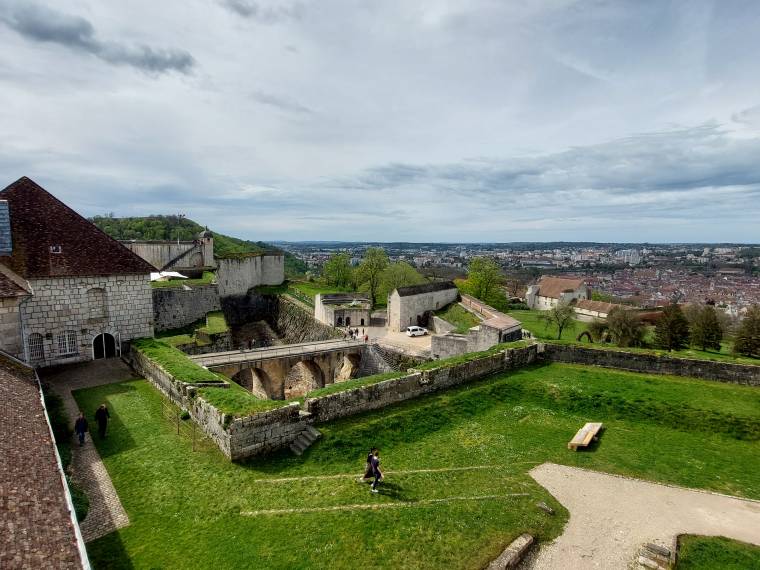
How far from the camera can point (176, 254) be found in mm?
45875

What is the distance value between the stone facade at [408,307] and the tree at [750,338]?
72.7ft

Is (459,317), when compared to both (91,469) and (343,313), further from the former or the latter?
(91,469)

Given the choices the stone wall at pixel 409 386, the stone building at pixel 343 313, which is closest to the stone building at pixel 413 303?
the stone building at pixel 343 313

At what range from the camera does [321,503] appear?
10.2 metres

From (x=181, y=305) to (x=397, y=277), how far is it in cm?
3234

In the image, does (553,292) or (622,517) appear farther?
(553,292)

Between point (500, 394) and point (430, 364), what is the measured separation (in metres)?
3.18

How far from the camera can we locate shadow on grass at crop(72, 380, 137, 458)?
1224 centimetres

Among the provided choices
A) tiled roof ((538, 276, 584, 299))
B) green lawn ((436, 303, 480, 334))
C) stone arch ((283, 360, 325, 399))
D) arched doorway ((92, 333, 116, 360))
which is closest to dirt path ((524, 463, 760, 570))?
stone arch ((283, 360, 325, 399))

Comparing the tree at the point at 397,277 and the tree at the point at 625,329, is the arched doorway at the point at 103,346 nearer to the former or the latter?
the tree at the point at 625,329

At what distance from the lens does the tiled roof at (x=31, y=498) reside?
564cm

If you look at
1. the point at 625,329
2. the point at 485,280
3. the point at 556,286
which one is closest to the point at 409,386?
the point at 625,329

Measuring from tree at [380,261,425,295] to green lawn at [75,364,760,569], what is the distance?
37.8 metres

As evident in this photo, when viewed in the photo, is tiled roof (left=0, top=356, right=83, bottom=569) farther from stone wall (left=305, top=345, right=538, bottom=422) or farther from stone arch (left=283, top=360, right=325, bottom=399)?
stone arch (left=283, top=360, right=325, bottom=399)
